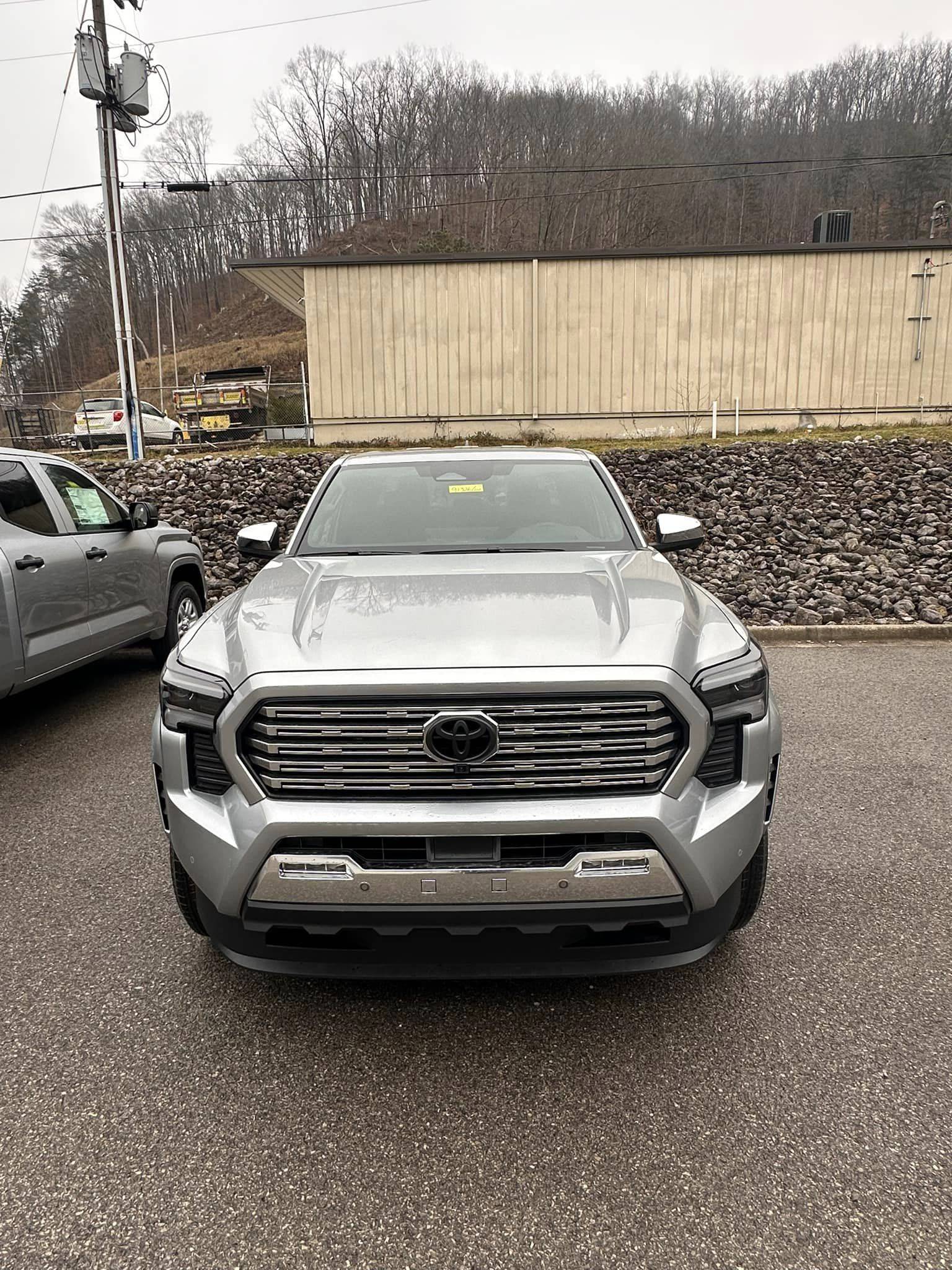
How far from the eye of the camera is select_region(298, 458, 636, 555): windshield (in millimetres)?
3828

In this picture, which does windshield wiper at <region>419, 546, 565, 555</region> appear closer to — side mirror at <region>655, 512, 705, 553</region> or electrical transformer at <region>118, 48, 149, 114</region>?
side mirror at <region>655, 512, 705, 553</region>

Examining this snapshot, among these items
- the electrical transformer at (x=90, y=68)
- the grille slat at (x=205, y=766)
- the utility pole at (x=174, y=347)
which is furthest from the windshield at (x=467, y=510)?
the utility pole at (x=174, y=347)

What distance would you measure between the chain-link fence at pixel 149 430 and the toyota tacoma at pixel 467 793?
→ 19621 millimetres

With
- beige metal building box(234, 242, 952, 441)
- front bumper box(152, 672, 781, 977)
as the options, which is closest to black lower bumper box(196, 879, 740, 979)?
front bumper box(152, 672, 781, 977)

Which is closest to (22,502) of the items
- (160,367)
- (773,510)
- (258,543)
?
(258,543)

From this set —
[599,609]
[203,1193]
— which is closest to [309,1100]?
[203,1193]

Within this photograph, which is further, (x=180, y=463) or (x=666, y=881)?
(x=180, y=463)

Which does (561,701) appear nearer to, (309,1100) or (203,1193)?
(309,1100)

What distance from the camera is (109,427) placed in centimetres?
2752

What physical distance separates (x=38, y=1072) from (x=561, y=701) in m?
1.83

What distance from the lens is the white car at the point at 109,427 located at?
26484mm

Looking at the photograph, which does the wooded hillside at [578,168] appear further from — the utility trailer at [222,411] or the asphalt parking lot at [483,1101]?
the asphalt parking lot at [483,1101]

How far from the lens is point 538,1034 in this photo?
8.61 ft

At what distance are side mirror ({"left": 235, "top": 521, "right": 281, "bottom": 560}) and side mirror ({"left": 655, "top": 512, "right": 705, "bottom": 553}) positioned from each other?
5.97ft
